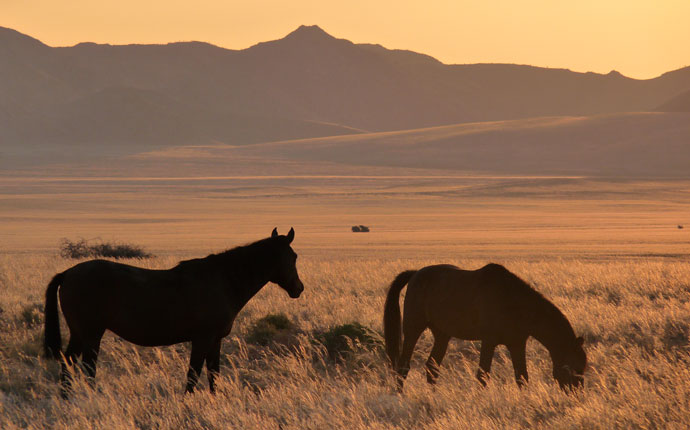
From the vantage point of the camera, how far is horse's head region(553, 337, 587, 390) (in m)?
7.89

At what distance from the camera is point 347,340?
11570 mm

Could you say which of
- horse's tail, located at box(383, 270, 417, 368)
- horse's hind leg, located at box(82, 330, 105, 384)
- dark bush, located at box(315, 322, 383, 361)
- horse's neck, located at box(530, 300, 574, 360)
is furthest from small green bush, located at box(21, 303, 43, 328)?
horse's neck, located at box(530, 300, 574, 360)

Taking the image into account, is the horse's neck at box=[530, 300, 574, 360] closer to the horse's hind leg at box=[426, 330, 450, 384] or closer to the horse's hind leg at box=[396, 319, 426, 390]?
the horse's hind leg at box=[426, 330, 450, 384]

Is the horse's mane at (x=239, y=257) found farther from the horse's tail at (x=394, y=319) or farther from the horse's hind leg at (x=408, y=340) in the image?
the horse's hind leg at (x=408, y=340)

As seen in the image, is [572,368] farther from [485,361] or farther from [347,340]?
[347,340]

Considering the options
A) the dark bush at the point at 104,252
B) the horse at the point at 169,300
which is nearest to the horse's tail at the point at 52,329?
the horse at the point at 169,300

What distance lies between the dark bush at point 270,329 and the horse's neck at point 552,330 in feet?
16.3

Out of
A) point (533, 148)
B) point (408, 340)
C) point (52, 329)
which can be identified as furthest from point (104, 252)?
point (533, 148)

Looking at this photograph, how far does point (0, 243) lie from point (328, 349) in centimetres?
3408

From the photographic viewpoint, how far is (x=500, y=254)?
108 ft

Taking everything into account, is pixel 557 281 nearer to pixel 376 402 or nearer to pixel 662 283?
pixel 662 283

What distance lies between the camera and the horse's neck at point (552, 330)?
8008 mm

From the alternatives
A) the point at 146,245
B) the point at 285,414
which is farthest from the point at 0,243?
the point at 285,414

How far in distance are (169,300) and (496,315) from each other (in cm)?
325
